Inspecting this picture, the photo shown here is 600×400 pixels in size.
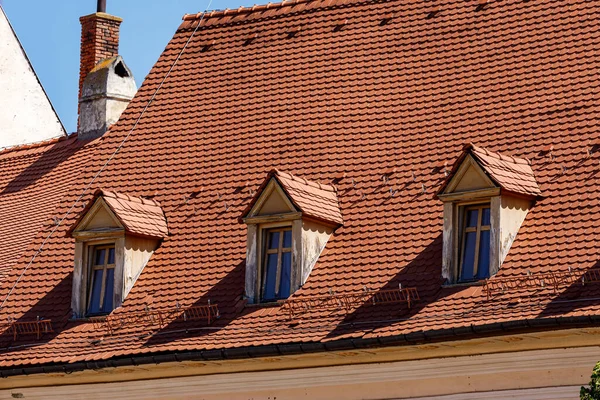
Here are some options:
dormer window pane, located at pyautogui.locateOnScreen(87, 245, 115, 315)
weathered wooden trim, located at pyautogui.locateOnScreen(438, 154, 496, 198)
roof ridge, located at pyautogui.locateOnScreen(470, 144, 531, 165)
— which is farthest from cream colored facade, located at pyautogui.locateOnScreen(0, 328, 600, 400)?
roof ridge, located at pyautogui.locateOnScreen(470, 144, 531, 165)

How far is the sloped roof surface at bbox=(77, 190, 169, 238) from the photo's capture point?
2666cm

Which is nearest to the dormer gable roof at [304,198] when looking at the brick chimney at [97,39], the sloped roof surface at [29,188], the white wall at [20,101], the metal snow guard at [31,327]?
the metal snow guard at [31,327]

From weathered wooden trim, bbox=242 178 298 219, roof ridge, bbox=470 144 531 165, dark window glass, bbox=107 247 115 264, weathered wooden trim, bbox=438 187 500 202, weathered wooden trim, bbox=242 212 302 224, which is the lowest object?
dark window glass, bbox=107 247 115 264

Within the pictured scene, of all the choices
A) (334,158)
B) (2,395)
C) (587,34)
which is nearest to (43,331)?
(2,395)

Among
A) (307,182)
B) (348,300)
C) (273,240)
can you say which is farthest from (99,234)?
(348,300)

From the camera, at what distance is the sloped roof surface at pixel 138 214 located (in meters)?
26.7

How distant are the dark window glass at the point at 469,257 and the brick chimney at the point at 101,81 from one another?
36.3 feet

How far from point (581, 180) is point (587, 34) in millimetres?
3198

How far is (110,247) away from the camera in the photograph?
27109 millimetres

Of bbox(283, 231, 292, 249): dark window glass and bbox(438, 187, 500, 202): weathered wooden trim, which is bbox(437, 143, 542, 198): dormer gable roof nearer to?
bbox(438, 187, 500, 202): weathered wooden trim

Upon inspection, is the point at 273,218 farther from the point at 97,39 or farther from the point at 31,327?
the point at 97,39

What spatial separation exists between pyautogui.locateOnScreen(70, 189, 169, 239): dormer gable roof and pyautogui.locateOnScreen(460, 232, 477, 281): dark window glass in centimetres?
546

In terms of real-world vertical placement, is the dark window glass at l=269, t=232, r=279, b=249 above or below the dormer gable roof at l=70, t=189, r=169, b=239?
below

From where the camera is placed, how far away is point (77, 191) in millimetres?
29000
